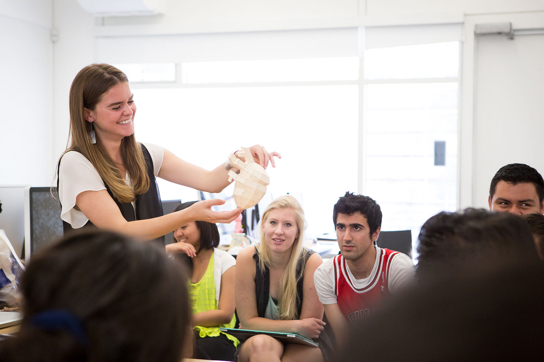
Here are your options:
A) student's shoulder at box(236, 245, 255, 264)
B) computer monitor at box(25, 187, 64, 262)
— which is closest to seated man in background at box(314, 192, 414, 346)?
student's shoulder at box(236, 245, 255, 264)

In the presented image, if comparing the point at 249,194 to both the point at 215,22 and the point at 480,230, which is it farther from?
the point at 215,22

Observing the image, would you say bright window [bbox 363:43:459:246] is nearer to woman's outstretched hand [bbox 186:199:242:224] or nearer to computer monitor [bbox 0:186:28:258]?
computer monitor [bbox 0:186:28:258]

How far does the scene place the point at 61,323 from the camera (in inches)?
18.7

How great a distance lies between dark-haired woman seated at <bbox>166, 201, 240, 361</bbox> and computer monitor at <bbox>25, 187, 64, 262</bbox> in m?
0.68

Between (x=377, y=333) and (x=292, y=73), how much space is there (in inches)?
201

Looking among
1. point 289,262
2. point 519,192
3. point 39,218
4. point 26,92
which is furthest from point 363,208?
point 26,92

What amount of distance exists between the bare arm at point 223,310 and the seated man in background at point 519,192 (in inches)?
55.7

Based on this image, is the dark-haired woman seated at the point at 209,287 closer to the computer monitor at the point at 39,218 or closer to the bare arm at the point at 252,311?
the bare arm at the point at 252,311

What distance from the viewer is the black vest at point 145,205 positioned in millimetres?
1747

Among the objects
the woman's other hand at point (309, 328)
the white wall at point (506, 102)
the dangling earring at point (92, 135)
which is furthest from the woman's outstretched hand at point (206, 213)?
the white wall at point (506, 102)

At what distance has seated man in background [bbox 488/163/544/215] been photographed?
218 cm

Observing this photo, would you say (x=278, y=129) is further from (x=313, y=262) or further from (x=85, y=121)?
(x=85, y=121)

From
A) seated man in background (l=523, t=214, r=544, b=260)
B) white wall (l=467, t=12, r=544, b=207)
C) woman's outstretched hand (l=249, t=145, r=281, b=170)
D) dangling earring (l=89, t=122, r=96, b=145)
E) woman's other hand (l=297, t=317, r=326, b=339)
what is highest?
white wall (l=467, t=12, r=544, b=207)

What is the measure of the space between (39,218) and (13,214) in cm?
28
